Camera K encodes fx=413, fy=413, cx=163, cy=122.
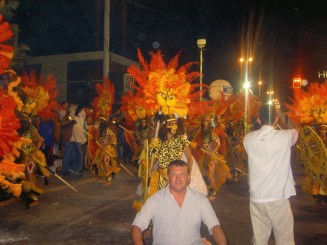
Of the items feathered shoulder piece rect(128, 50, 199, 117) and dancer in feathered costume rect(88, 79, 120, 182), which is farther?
dancer in feathered costume rect(88, 79, 120, 182)

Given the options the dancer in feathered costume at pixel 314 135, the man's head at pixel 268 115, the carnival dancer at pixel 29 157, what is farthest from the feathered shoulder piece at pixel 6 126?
the carnival dancer at pixel 29 157

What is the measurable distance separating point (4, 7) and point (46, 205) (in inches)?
195

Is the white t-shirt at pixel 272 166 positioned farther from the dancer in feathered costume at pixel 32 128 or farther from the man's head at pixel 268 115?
the dancer in feathered costume at pixel 32 128

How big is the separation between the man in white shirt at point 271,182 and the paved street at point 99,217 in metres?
1.55

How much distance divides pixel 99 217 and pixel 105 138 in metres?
3.78

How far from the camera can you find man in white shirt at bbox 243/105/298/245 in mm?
4203

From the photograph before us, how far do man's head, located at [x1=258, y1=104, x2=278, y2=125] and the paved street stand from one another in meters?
2.11

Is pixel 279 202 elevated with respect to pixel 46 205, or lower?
elevated

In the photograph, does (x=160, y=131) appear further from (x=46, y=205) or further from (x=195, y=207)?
(x=46, y=205)

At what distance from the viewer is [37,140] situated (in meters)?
8.05

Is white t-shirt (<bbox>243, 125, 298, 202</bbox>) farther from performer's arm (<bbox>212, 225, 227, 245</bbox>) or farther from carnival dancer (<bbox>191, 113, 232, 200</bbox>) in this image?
carnival dancer (<bbox>191, 113, 232, 200</bbox>)

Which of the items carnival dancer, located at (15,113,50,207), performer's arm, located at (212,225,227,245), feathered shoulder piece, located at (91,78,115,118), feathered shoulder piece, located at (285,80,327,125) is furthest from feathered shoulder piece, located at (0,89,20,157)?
feathered shoulder piece, located at (91,78,115,118)

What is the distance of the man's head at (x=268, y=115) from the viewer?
442cm

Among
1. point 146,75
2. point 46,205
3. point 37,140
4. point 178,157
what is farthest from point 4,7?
point 46,205
